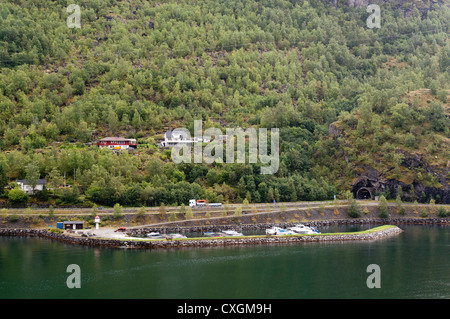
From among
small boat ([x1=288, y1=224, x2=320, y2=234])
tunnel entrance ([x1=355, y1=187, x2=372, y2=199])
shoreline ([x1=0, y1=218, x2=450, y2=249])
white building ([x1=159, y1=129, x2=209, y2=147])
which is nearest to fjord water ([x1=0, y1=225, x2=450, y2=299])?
shoreline ([x1=0, y1=218, x2=450, y2=249])

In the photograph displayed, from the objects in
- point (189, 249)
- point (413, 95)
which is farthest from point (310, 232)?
point (413, 95)

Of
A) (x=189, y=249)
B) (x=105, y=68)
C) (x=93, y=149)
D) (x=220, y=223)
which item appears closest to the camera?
(x=189, y=249)

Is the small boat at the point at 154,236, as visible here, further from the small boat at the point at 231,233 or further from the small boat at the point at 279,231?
the small boat at the point at 279,231

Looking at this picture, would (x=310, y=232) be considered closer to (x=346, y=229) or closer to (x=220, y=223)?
(x=346, y=229)

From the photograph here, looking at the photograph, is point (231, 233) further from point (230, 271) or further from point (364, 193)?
point (364, 193)

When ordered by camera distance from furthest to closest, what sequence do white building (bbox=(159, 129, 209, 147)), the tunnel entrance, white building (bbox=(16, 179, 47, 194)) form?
white building (bbox=(159, 129, 209, 147))
the tunnel entrance
white building (bbox=(16, 179, 47, 194))

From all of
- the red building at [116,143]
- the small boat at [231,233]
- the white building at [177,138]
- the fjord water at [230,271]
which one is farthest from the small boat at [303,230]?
the red building at [116,143]

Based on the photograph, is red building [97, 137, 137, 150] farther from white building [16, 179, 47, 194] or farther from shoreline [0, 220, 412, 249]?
shoreline [0, 220, 412, 249]
